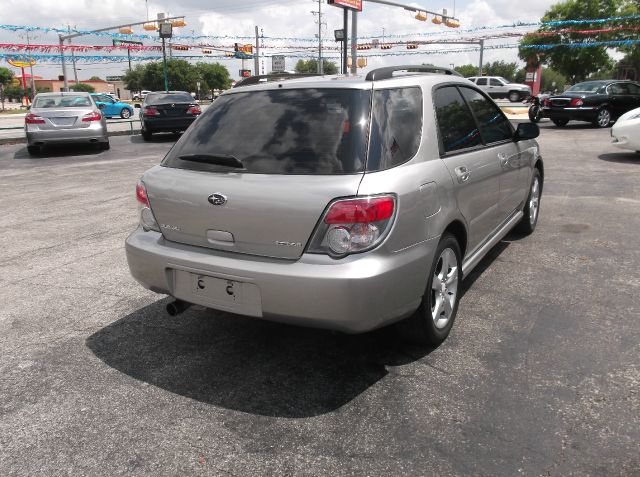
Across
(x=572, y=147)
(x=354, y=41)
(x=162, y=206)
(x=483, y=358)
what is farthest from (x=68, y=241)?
(x=354, y=41)

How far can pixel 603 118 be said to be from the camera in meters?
17.9

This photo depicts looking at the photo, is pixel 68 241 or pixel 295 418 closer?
pixel 295 418

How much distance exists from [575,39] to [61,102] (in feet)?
147

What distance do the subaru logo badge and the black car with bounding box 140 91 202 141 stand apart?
48.7 feet

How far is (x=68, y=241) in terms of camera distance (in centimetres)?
584

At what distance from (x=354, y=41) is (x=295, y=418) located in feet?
86.5

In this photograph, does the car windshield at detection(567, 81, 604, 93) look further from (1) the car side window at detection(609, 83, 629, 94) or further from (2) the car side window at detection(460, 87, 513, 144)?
(2) the car side window at detection(460, 87, 513, 144)

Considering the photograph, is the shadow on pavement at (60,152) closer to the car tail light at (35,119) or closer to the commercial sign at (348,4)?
the car tail light at (35,119)

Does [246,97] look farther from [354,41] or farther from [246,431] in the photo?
[354,41]

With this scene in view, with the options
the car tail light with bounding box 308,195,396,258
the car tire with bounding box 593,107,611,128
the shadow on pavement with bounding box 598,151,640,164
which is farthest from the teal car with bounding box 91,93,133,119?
the car tail light with bounding box 308,195,396,258

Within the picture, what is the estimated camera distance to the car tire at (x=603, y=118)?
58.1 ft

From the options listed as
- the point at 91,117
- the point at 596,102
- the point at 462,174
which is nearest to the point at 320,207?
the point at 462,174

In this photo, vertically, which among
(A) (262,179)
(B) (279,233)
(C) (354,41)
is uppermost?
(C) (354,41)

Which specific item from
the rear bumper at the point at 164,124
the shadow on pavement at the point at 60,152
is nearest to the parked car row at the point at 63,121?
the shadow on pavement at the point at 60,152
